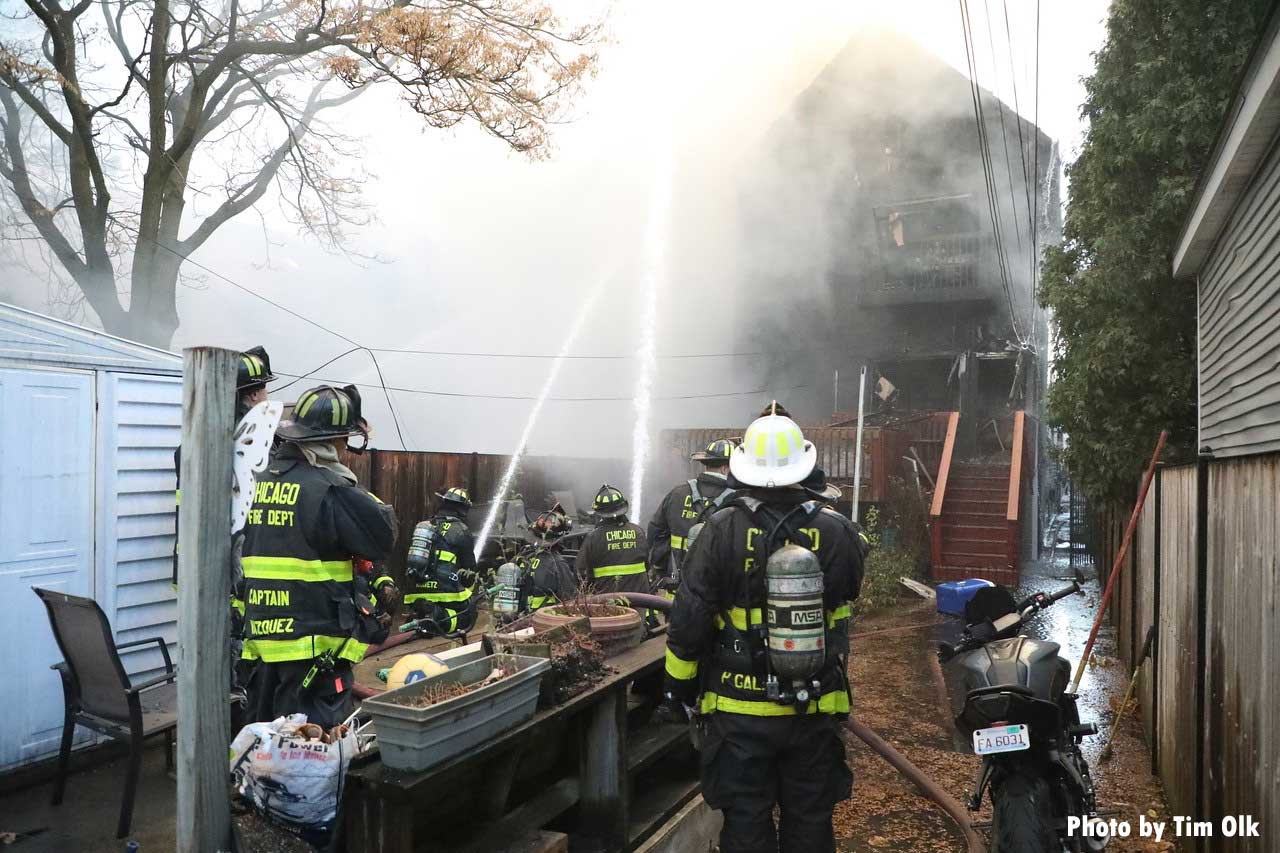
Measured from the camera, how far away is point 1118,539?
29.7 ft

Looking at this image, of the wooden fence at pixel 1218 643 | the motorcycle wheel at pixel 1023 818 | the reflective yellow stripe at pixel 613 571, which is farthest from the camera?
the reflective yellow stripe at pixel 613 571

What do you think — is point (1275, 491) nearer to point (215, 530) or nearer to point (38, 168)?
point (215, 530)

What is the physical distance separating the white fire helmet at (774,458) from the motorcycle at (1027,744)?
1173 mm

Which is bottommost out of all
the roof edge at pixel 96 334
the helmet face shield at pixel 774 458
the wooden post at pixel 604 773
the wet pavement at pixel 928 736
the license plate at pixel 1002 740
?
the wet pavement at pixel 928 736

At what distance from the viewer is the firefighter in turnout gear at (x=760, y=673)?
3164 millimetres

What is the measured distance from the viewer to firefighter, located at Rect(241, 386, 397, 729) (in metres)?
3.42

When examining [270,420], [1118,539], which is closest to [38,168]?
[270,420]

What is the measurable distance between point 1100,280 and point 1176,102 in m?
2.01

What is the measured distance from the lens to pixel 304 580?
3438mm

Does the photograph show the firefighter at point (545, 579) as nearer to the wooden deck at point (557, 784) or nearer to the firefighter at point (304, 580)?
the wooden deck at point (557, 784)

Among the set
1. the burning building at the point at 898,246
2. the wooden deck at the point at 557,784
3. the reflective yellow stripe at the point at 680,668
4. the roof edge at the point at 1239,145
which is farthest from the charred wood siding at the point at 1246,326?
the burning building at the point at 898,246

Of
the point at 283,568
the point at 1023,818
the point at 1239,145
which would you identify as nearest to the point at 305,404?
the point at 283,568

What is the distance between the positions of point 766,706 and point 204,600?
2.04 m

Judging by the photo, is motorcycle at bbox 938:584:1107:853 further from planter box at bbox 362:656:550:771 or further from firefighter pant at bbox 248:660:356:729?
firefighter pant at bbox 248:660:356:729
